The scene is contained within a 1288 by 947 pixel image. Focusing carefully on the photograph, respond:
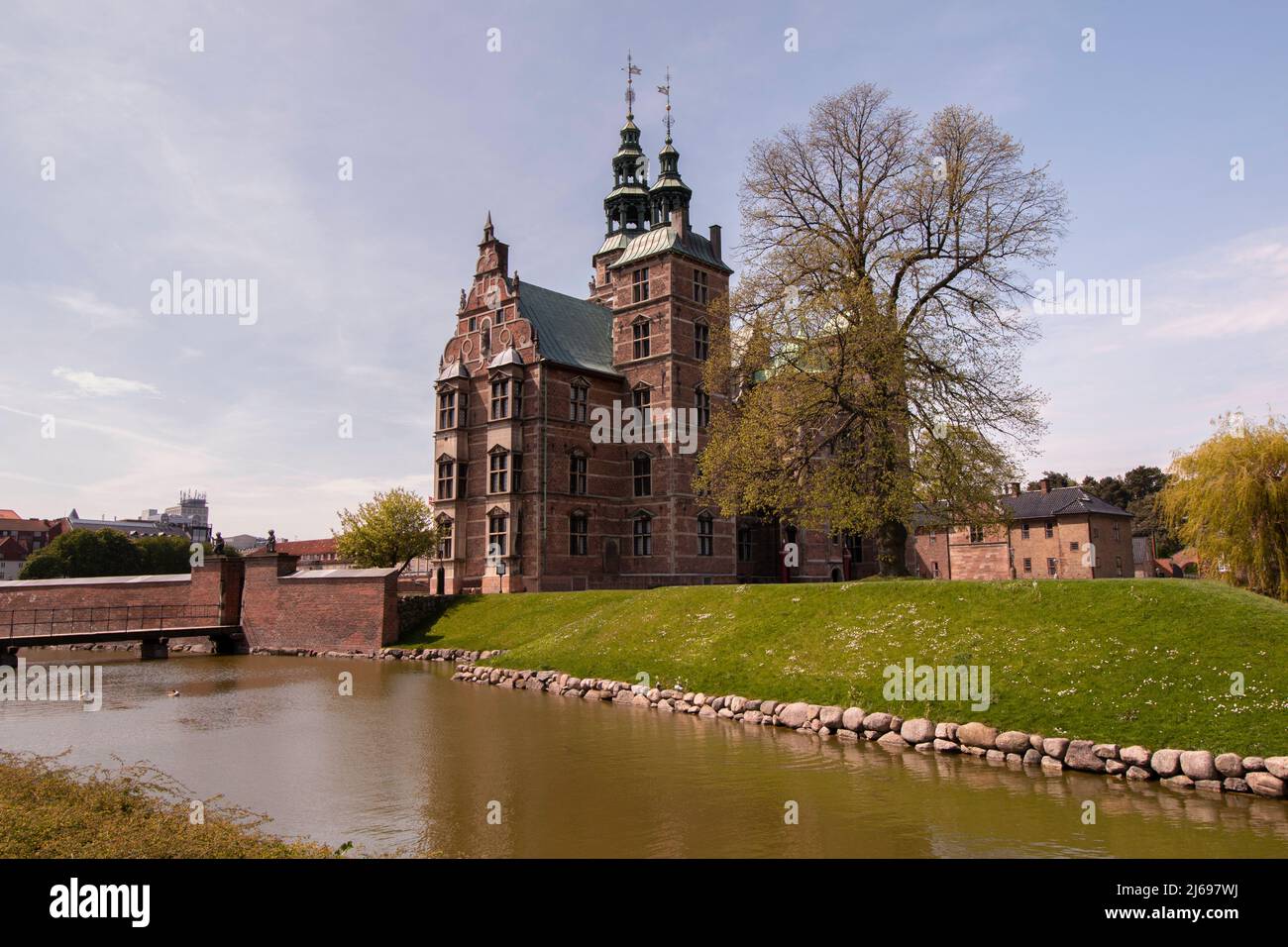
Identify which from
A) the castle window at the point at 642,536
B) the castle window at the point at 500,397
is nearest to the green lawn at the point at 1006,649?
the castle window at the point at 642,536

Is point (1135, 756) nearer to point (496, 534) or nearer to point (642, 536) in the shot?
point (642, 536)

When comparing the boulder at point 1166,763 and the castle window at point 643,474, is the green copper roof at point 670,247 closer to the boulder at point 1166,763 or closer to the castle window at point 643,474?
the castle window at point 643,474

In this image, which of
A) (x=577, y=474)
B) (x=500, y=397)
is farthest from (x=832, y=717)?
(x=500, y=397)

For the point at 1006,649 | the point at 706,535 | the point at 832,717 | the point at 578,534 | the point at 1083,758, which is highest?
the point at 578,534

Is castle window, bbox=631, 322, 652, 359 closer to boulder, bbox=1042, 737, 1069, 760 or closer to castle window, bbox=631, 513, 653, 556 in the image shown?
castle window, bbox=631, 513, 653, 556

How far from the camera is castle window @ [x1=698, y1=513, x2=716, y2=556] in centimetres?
4719

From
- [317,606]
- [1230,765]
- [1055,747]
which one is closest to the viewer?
[1230,765]

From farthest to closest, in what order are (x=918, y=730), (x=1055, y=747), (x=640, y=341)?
(x=640, y=341) → (x=918, y=730) → (x=1055, y=747)

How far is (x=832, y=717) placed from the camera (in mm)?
19344

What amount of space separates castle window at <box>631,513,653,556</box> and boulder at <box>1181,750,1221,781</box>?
110 ft

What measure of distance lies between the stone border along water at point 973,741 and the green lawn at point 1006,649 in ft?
1.35

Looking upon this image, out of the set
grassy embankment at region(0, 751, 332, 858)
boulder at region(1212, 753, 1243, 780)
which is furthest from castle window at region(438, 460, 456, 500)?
boulder at region(1212, 753, 1243, 780)

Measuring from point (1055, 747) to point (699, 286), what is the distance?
36.8 m

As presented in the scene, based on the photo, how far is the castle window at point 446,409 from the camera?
1843 inches
